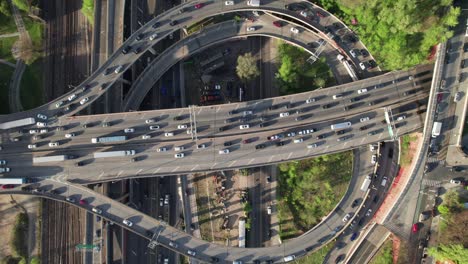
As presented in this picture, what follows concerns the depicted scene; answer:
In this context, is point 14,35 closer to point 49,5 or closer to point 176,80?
point 49,5

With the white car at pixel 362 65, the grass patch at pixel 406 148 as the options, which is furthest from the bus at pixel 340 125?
the grass patch at pixel 406 148

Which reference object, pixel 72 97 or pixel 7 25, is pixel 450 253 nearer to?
pixel 72 97

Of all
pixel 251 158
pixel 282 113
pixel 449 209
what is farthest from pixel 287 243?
pixel 449 209

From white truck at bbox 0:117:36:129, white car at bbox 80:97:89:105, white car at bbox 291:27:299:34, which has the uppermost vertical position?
white car at bbox 291:27:299:34

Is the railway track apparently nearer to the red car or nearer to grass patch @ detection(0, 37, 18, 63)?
grass patch @ detection(0, 37, 18, 63)

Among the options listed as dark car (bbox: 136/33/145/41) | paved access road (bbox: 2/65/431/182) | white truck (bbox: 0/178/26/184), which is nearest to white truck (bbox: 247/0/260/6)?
paved access road (bbox: 2/65/431/182)
